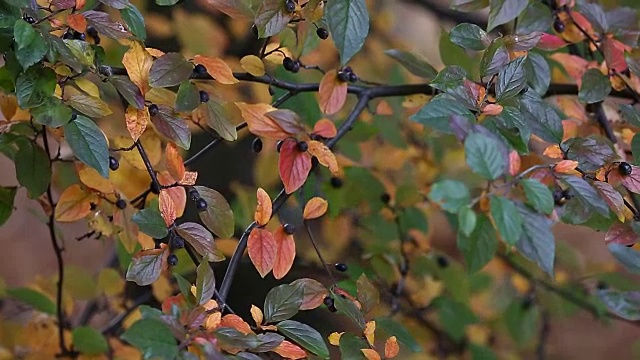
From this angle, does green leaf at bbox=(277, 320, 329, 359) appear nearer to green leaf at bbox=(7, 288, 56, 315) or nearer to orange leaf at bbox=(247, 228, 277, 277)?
orange leaf at bbox=(247, 228, 277, 277)

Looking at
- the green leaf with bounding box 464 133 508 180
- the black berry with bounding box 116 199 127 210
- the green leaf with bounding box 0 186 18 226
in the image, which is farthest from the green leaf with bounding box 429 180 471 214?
the green leaf with bounding box 0 186 18 226

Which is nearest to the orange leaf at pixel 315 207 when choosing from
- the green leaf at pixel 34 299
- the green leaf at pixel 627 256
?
the green leaf at pixel 627 256

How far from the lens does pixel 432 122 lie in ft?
1.82

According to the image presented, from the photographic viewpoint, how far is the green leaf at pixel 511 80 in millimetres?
585

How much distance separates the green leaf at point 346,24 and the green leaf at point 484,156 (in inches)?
4.6

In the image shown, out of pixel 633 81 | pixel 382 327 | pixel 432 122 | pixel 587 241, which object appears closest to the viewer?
pixel 432 122

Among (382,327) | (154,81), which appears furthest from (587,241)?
(154,81)

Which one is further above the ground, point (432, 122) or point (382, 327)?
point (432, 122)

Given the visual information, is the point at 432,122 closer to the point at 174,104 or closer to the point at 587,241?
the point at 174,104

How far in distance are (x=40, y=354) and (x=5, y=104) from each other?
1.16ft

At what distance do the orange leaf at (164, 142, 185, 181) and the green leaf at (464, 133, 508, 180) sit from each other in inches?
9.6

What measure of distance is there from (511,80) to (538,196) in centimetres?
10

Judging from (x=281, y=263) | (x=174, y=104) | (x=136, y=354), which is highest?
(x=174, y=104)

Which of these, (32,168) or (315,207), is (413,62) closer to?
(315,207)
